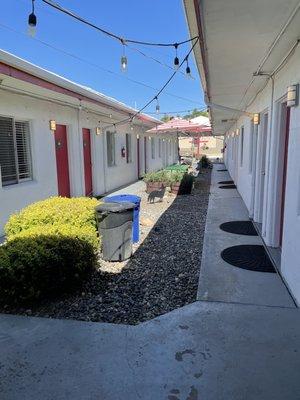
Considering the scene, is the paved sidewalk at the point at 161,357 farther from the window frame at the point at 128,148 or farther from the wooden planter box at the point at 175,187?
the window frame at the point at 128,148

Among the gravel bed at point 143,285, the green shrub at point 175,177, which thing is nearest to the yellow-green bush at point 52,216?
the gravel bed at point 143,285

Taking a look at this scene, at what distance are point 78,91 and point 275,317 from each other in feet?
20.6

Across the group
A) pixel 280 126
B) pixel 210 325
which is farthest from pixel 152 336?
pixel 280 126

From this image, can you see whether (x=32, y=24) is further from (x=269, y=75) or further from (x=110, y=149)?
(x=110, y=149)

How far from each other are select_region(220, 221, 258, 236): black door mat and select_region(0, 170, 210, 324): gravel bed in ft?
1.74

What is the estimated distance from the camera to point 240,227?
6457 mm

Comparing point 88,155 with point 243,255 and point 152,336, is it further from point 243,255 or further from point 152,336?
point 152,336

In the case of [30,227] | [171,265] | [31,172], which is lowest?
[171,265]

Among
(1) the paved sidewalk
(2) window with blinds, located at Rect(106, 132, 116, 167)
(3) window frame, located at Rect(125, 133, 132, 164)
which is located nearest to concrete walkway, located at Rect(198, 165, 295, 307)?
(1) the paved sidewalk

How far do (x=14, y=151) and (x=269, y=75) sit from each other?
501 centimetres

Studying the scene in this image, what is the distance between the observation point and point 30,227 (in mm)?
4246

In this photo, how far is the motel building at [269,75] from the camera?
2738mm

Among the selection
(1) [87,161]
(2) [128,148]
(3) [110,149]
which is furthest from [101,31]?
(2) [128,148]

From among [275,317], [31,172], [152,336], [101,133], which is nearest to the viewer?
[152,336]
